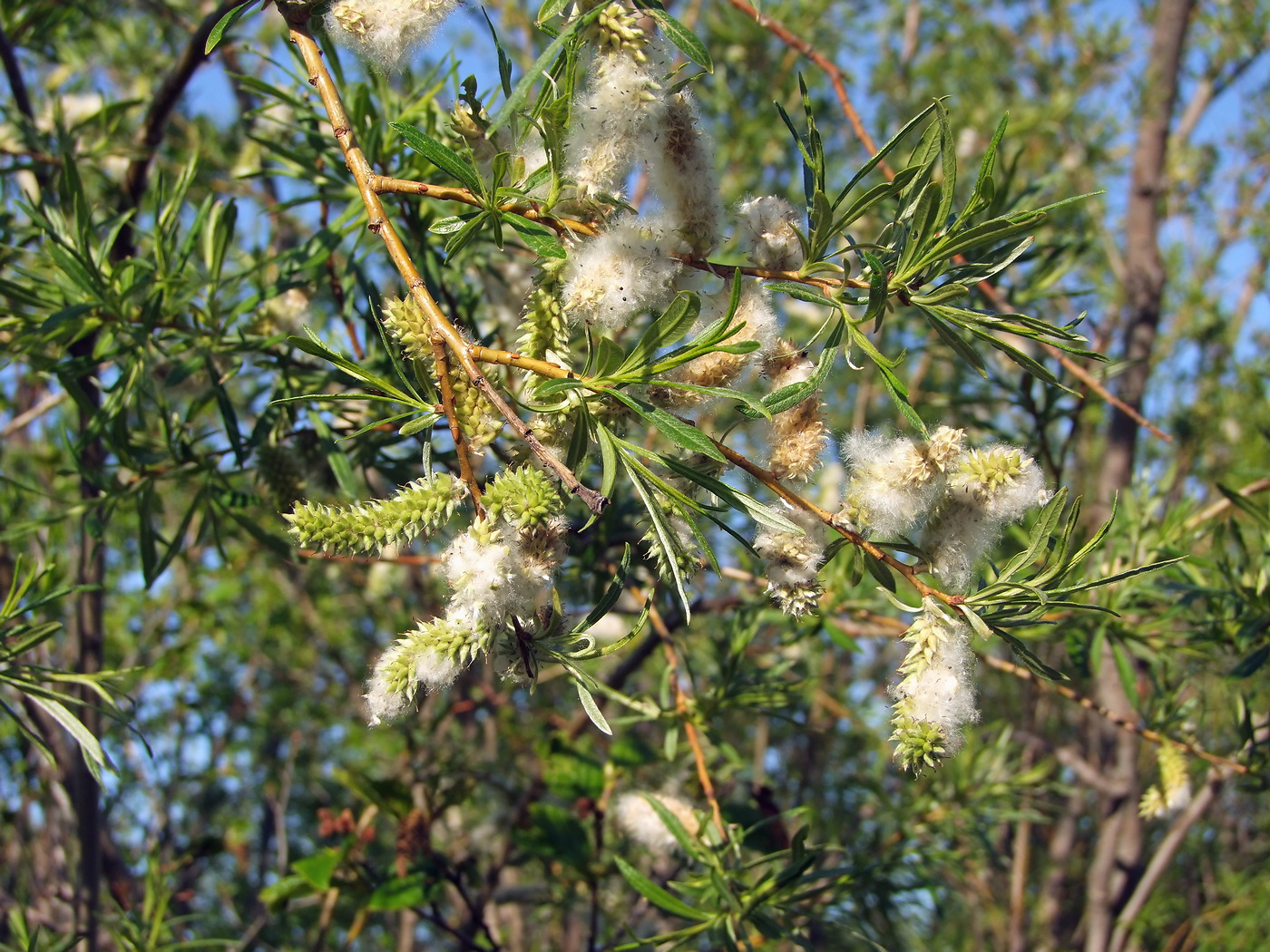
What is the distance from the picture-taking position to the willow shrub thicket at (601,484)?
853mm

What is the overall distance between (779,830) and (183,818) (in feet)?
8.08

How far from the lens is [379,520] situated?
2.64ft

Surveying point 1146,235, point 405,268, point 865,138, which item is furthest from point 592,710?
point 1146,235

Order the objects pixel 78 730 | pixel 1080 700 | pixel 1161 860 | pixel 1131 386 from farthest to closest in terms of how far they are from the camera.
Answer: pixel 1131 386 → pixel 1161 860 → pixel 1080 700 → pixel 78 730

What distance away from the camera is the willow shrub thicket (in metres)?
0.85

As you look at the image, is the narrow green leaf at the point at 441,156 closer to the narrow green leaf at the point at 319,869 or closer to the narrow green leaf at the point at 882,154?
the narrow green leaf at the point at 882,154

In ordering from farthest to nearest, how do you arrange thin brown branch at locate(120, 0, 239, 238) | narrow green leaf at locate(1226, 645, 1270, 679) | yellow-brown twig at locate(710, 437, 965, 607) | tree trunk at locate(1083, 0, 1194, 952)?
tree trunk at locate(1083, 0, 1194, 952)
thin brown branch at locate(120, 0, 239, 238)
narrow green leaf at locate(1226, 645, 1270, 679)
yellow-brown twig at locate(710, 437, 965, 607)

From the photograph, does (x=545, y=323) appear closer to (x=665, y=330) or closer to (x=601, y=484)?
(x=665, y=330)

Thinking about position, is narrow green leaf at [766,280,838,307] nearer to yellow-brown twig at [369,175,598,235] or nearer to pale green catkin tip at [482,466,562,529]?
yellow-brown twig at [369,175,598,235]

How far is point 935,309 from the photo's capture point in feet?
2.91

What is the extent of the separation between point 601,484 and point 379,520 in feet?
1.29

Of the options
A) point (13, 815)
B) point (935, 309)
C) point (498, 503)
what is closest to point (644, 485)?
point (498, 503)

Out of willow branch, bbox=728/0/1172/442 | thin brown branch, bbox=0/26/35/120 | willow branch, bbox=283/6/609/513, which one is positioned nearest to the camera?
willow branch, bbox=283/6/609/513

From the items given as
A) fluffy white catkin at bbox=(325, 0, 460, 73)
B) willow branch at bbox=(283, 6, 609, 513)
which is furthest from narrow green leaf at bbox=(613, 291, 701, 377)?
fluffy white catkin at bbox=(325, 0, 460, 73)
